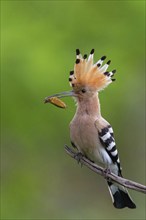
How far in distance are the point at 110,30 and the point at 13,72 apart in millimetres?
1052

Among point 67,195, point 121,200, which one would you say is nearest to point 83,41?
point 67,195

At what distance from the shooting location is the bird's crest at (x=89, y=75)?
304cm

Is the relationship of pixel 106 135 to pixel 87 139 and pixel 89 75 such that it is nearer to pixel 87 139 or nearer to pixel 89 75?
pixel 87 139

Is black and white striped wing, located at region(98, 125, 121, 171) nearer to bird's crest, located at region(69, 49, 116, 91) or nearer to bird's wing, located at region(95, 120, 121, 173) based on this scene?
bird's wing, located at region(95, 120, 121, 173)

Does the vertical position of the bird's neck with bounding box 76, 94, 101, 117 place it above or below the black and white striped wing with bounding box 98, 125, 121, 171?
above

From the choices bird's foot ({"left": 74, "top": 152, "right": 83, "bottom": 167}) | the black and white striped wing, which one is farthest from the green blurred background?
bird's foot ({"left": 74, "top": 152, "right": 83, "bottom": 167})

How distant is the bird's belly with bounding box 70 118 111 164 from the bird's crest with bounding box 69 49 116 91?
0.16 metres

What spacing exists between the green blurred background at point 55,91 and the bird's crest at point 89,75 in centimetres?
193

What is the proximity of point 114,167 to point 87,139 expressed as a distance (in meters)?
0.26

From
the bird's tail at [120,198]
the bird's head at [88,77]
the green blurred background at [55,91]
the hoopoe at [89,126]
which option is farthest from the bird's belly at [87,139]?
the green blurred background at [55,91]

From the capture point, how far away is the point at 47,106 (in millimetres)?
5695

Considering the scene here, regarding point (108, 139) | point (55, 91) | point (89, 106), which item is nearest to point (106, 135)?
point (108, 139)

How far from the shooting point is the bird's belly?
10.6 ft

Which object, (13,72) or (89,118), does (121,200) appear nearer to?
(89,118)
